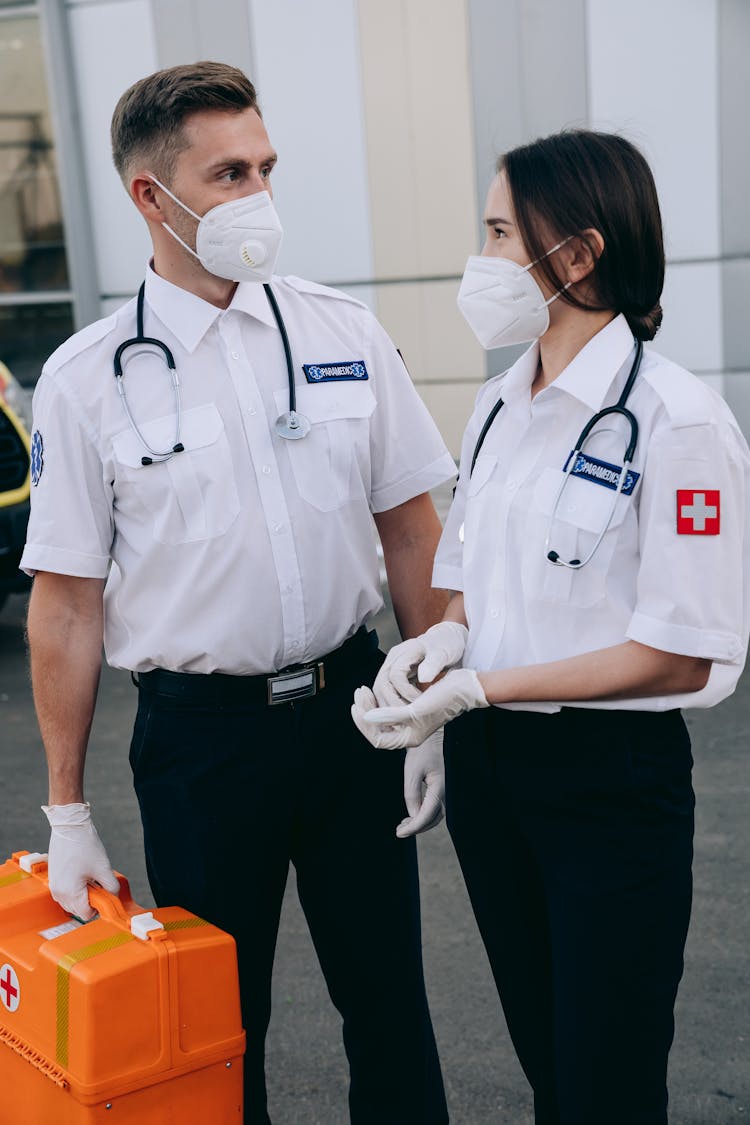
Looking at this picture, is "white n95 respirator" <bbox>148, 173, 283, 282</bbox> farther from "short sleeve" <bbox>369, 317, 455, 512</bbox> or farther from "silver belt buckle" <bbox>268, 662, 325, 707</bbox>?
"silver belt buckle" <bbox>268, 662, 325, 707</bbox>

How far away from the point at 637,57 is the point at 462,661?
5795mm

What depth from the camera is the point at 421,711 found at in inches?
77.7

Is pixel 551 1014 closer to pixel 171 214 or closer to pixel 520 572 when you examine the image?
pixel 520 572

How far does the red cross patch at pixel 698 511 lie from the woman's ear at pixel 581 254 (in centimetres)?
38

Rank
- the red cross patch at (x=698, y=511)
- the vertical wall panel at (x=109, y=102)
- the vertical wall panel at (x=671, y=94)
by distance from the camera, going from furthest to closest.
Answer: the vertical wall panel at (x=109, y=102) < the vertical wall panel at (x=671, y=94) < the red cross patch at (x=698, y=511)

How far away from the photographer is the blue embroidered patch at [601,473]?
6.02 feet

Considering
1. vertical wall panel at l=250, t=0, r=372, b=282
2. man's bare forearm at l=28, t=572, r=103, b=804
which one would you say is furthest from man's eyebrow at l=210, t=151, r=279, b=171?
vertical wall panel at l=250, t=0, r=372, b=282

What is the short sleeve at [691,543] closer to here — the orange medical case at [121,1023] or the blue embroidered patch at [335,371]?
the blue embroidered patch at [335,371]

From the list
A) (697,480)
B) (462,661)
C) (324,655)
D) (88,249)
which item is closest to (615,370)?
(697,480)

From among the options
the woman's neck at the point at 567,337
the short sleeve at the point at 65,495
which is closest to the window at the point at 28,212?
the short sleeve at the point at 65,495

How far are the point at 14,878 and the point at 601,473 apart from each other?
4.14 ft

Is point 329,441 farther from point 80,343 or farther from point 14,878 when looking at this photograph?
point 14,878

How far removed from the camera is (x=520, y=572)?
77.8 inches

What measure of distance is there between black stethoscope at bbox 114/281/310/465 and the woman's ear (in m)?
0.56
